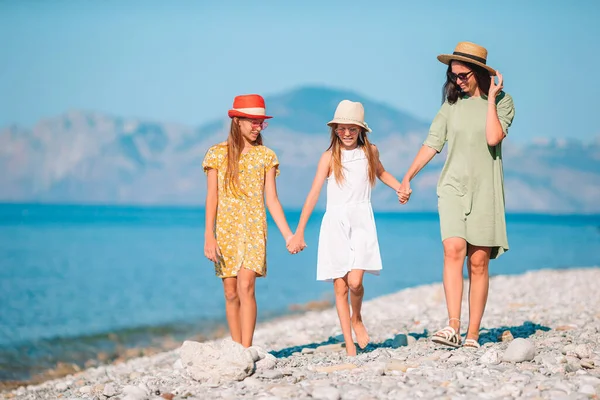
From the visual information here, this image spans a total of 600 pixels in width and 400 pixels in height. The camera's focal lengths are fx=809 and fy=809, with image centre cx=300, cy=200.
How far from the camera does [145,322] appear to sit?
16125mm

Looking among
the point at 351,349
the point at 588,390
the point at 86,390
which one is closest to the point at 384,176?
the point at 351,349

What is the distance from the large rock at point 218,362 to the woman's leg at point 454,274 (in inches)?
68.6

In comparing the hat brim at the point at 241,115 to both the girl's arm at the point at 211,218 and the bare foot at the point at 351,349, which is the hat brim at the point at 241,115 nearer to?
the girl's arm at the point at 211,218

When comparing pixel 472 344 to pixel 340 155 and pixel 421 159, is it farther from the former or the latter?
pixel 340 155

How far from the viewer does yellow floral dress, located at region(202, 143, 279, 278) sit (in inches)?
260

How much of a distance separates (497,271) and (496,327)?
1914 centimetres

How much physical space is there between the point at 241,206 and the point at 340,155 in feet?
3.05

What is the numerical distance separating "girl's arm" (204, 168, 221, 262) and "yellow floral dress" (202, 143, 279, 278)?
41mm

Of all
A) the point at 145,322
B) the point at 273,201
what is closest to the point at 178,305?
the point at 145,322

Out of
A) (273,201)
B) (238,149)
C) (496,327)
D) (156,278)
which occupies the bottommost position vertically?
(156,278)

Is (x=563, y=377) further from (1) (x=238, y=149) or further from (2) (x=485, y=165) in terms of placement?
(1) (x=238, y=149)

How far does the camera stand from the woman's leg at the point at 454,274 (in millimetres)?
6562

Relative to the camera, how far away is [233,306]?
22.2 feet

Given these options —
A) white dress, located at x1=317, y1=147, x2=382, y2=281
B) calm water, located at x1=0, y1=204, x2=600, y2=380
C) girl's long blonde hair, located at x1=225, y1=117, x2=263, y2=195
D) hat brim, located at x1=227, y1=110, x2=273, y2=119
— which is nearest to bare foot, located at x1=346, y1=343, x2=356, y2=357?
white dress, located at x1=317, y1=147, x2=382, y2=281
